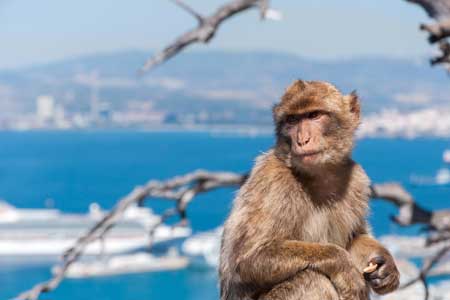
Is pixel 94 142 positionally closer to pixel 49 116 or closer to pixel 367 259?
pixel 49 116

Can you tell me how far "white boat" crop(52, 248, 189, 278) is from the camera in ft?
173

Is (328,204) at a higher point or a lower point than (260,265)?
higher

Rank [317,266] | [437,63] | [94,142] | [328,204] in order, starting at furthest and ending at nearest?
1. [94,142]
2. [437,63]
3. [328,204]
4. [317,266]

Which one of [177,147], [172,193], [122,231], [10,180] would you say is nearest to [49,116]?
[177,147]

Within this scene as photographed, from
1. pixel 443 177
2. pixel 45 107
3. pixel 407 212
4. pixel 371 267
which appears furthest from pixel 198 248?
pixel 45 107

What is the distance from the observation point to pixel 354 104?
12.2 feet

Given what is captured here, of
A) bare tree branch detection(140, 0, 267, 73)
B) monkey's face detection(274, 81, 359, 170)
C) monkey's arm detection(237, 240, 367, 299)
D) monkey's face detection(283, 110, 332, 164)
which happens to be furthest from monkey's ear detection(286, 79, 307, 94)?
bare tree branch detection(140, 0, 267, 73)

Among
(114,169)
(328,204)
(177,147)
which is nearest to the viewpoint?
(328,204)

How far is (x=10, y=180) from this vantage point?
126875 millimetres

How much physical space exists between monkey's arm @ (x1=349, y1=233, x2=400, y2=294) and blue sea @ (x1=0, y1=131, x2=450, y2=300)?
38.8 ft

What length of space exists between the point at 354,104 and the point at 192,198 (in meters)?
3.57

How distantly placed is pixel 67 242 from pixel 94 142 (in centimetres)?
13684

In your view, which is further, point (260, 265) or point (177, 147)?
point (177, 147)

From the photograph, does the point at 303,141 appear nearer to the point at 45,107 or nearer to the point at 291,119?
the point at 291,119
